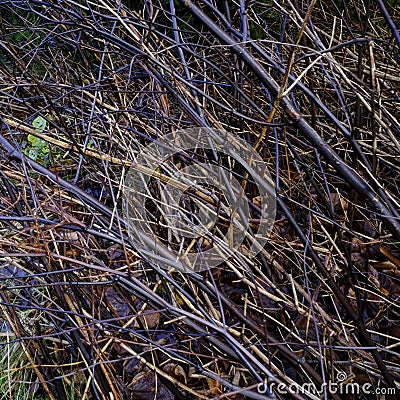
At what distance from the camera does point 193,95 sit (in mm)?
2201

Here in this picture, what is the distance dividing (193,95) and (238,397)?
4.25ft

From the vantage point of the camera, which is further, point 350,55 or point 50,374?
point 350,55

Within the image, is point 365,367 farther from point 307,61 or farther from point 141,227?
point 307,61

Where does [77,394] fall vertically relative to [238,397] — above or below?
below

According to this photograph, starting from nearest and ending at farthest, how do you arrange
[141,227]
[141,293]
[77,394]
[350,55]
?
[141,293]
[141,227]
[77,394]
[350,55]

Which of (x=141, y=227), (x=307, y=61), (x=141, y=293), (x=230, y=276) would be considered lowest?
(x=230, y=276)

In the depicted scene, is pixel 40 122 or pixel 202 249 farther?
pixel 40 122

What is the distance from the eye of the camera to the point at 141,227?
6.90ft

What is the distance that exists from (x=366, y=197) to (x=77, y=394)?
1.66m

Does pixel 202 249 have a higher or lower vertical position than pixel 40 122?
lower

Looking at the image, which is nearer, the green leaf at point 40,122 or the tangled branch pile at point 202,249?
the tangled branch pile at point 202,249

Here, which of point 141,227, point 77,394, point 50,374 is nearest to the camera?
point 141,227

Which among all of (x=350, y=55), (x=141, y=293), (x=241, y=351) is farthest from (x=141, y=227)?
(x=350, y=55)

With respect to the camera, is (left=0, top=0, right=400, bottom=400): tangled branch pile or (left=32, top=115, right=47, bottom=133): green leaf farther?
(left=32, top=115, right=47, bottom=133): green leaf
